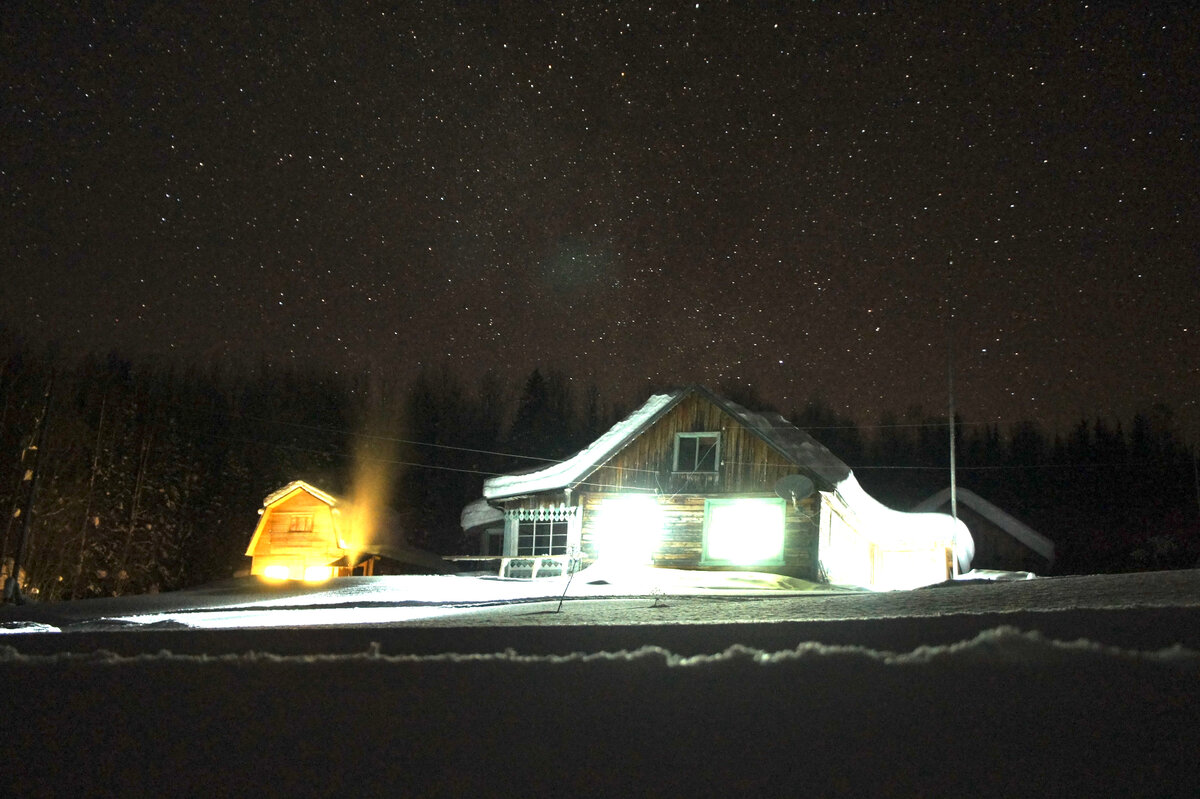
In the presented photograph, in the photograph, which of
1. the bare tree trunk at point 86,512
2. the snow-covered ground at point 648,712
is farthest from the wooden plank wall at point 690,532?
the bare tree trunk at point 86,512

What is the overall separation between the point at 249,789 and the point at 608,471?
2409cm

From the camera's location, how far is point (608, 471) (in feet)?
94.1

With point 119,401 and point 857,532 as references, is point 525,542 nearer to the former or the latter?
point 857,532

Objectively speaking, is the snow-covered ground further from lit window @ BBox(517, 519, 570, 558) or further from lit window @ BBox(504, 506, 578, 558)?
lit window @ BBox(517, 519, 570, 558)

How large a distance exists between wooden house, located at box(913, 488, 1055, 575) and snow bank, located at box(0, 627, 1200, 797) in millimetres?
40644

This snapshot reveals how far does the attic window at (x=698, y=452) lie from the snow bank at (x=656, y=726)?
22153mm

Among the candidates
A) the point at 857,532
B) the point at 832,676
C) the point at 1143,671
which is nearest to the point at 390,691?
the point at 832,676

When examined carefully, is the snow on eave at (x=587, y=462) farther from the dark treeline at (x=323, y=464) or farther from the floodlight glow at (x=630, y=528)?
the dark treeline at (x=323, y=464)

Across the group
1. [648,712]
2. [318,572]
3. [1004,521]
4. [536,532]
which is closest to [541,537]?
[536,532]

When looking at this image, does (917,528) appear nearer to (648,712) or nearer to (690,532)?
(690,532)

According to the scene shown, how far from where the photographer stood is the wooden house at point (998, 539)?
4344cm

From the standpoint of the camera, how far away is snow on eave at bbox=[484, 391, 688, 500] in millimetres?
28188

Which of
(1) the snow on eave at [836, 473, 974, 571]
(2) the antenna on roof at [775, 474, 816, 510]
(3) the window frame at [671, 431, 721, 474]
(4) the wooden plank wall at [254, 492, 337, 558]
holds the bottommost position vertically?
(4) the wooden plank wall at [254, 492, 337, 558]

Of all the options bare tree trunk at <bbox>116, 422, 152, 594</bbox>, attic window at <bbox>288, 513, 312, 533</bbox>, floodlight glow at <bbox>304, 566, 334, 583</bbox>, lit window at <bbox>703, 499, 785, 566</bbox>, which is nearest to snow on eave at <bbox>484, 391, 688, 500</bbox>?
lit window at <bbox>703, 499, 785, 566</bbox>
